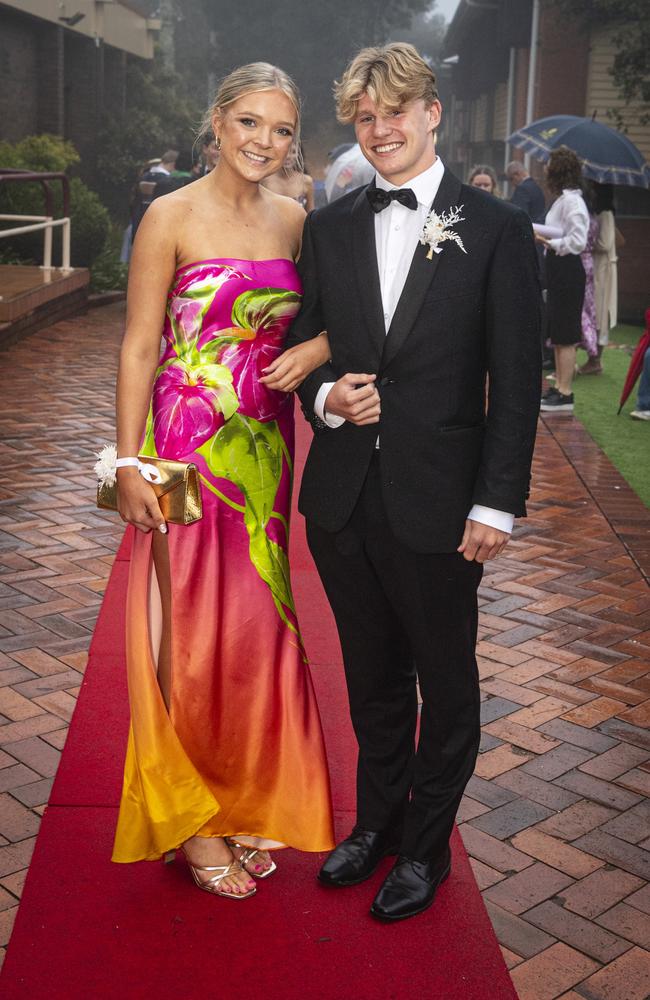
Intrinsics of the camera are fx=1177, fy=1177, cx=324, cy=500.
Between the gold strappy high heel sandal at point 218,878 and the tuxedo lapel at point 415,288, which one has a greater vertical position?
the tuxedo lapel at point 415,288

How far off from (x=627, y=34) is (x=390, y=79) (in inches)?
675

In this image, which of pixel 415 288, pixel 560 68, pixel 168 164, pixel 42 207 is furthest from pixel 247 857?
pixel 560 68

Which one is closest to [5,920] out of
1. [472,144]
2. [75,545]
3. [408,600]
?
[408,600]

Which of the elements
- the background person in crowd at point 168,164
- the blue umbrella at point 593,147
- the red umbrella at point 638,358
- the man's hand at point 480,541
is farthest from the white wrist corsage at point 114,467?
the background person in crowd at point 168,164

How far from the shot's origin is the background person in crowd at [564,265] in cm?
978

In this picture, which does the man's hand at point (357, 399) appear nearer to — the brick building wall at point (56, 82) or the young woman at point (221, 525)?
the young woman at point (221, 525)

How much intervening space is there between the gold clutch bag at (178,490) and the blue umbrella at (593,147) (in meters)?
9.89

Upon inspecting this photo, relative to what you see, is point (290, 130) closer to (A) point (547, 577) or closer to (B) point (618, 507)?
(A) point (547, 577)

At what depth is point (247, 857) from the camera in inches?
122

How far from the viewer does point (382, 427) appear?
277cm

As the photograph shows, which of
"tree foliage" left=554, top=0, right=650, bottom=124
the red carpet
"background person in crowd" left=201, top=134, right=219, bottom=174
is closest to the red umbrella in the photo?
"background person in crowd" left=201, top=134, right=219, bottom=174

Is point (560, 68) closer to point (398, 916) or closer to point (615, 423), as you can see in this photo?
point (615, 423)

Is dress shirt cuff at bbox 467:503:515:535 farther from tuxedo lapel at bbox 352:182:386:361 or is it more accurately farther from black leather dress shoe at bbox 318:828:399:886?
black leather dress shoe at bbox 318:828:399:886

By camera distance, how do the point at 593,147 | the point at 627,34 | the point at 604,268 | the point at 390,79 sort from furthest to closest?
the point at 627,34, the point at 593,147, the point at 604,268, the point at 390,79
